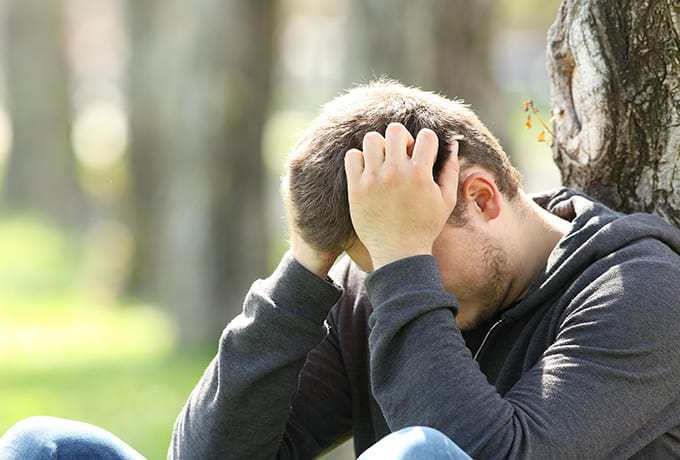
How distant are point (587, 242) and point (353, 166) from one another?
58cm

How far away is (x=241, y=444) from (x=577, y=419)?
3.20ft

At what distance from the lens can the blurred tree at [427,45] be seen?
6012 mm

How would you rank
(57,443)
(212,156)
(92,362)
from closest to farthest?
(57,443) < (212,156) < (92,362)

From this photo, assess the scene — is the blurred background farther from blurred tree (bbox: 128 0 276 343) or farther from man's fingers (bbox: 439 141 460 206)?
man's fingers (bbox: 439 141 460 206)

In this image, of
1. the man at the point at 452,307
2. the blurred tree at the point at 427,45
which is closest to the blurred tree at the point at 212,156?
the blurred tree at the point at 427,45

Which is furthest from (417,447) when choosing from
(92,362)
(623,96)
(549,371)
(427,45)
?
(92,362)

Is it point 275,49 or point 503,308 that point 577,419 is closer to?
point 503,308

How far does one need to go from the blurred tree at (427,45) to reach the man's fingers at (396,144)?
2814 millimetres

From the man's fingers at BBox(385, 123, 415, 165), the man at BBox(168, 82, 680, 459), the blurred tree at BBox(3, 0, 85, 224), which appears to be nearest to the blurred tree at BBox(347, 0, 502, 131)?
the man at BBox(168, 82, 680, 459)

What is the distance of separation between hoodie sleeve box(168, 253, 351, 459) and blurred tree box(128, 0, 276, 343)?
647cm

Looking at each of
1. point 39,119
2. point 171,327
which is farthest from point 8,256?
point 171,327

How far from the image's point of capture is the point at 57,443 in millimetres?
3197

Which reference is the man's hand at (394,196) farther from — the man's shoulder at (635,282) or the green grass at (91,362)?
the green grass at (91,362)

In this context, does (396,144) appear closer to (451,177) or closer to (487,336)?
(451,177)
